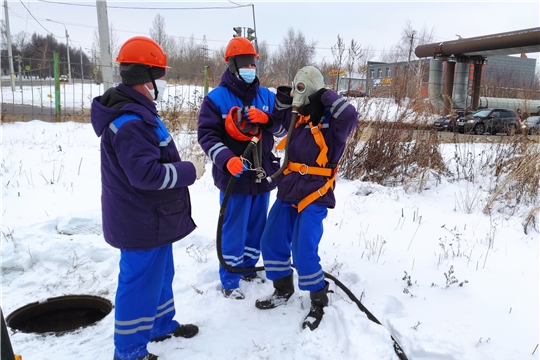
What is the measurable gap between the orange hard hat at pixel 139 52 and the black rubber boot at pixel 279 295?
1813mm

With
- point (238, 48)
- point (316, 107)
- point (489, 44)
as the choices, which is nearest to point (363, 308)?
point (316, 107)

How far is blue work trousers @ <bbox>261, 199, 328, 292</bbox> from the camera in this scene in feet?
8.80

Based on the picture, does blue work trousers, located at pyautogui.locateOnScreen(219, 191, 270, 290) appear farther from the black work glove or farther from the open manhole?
the open manhole

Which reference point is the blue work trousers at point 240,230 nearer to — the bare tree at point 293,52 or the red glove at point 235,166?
the red glove at point 235,166

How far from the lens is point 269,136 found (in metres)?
3.09

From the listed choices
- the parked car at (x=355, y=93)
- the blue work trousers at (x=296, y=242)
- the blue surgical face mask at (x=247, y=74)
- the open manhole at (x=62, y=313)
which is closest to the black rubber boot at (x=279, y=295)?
the blue work trousers at (x=296, y=242)

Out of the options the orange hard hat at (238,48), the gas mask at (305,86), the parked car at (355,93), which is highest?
the orange hard hat at (238,48)

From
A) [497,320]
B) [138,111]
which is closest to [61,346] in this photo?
[138,111]

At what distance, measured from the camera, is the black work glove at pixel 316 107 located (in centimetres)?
264

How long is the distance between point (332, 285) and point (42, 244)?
8.88ft

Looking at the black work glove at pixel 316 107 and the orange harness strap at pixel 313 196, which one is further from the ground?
the black work glove at pixel 316 107

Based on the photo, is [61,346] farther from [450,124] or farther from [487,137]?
[487,137]

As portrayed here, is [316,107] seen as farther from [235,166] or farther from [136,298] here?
[136,298]

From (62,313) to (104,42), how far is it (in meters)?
9.04
